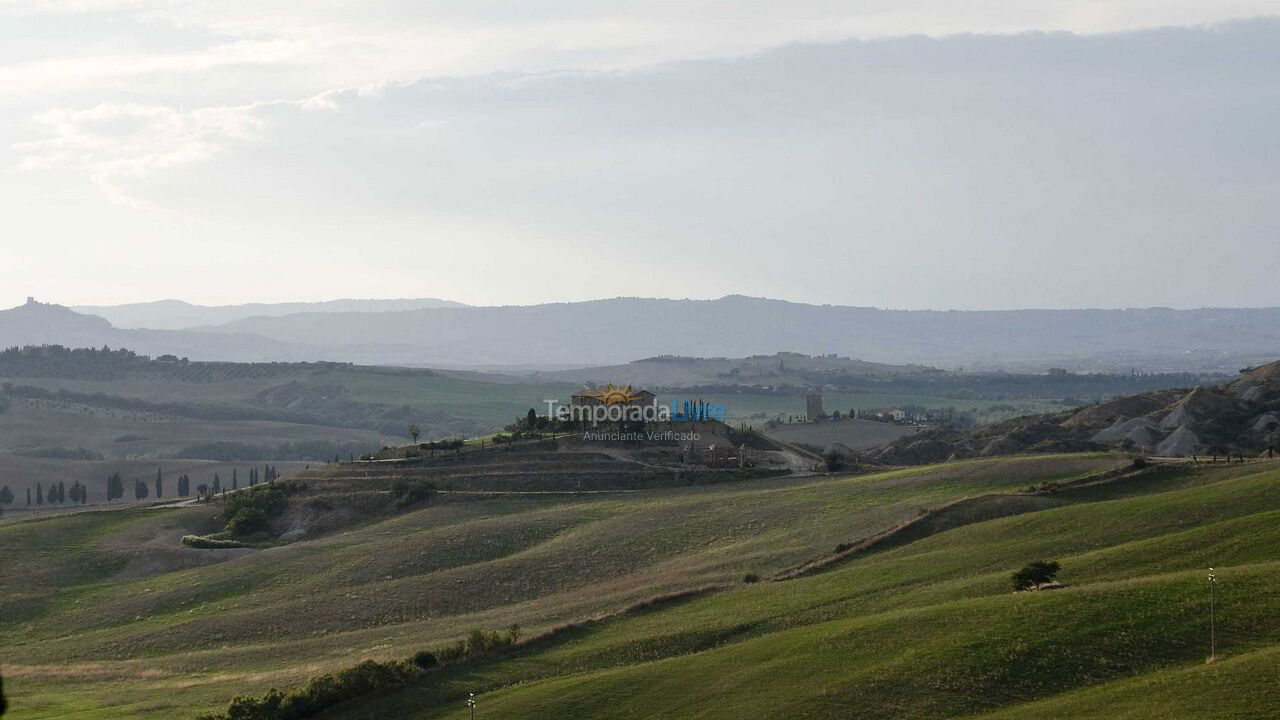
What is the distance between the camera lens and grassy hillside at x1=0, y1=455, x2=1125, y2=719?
57.6 metres

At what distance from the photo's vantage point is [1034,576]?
50906 millimetres

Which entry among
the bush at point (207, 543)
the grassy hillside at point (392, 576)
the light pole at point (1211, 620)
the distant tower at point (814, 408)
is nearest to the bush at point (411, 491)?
the grassy hillside at point (392, 576)

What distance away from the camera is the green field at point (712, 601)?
135ft

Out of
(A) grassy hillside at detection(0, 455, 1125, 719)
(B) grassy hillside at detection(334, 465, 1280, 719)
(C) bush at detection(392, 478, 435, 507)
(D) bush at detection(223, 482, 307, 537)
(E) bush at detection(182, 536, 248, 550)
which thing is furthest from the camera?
(C) bush at detection(392, 478, 435, 507)

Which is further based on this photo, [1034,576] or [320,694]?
[1034,576]

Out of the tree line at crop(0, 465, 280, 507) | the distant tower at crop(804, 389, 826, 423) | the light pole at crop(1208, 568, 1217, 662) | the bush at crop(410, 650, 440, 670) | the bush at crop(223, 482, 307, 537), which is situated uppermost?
the distant tower at crop(804, 389, 826, 423)

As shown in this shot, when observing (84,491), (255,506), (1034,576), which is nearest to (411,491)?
(255,506)

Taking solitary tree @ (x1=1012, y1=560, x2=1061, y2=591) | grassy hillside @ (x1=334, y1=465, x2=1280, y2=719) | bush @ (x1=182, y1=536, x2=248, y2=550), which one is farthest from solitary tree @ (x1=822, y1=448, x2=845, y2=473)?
solitary tree @ (x1=1012, y1=560, x2=1061, y2=591)

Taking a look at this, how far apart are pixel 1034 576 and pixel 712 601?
1406cm

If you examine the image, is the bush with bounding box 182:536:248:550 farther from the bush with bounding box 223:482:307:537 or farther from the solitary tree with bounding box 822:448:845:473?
the solitary tree with bounding box 822:448:845:473

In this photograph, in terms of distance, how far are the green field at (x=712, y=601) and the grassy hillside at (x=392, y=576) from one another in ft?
0.89

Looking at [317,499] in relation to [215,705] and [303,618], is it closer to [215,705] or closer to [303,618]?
[303,618]

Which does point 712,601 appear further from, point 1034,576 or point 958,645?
point 958,645

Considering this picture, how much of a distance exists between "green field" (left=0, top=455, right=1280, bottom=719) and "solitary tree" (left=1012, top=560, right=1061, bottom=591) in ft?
2.71
